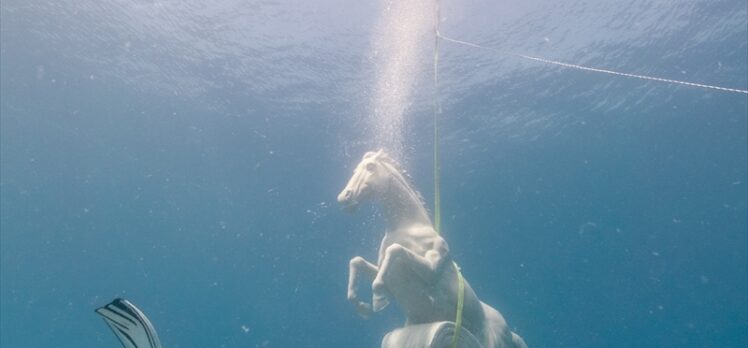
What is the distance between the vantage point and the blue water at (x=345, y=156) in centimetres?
2003

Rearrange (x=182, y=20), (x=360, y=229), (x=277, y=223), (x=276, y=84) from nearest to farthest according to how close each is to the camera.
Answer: (x=182, y=20)
(x=276, y=84)
(x=360, y=229)
(x=277, y=223)

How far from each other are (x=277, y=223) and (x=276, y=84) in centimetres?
1803

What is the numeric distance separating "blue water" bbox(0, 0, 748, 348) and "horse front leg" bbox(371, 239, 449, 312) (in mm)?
12728

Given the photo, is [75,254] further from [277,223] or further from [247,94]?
[247,94]

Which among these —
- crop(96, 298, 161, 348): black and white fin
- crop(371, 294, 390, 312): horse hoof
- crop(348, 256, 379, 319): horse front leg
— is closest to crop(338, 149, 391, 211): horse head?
crop(348, 256, 379, 319): horse front leg

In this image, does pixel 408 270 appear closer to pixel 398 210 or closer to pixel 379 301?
pixel 379 301

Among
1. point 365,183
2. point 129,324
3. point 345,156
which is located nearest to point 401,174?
point 365,183

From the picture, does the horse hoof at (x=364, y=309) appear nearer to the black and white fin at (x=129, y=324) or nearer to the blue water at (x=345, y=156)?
the black and white fin at (x=129, y=324)

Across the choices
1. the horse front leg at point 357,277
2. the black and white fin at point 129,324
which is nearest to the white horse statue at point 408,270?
the horse front leg at point 357,277

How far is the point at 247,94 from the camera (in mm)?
24078

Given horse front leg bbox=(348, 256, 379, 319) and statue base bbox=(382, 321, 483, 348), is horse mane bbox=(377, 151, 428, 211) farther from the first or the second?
statue base bbox=(382, 321, 483, 348)

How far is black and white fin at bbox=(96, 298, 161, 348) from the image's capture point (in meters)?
2.35

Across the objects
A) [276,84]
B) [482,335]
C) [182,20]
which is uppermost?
[182,20]

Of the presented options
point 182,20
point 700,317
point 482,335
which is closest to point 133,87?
point 182,20
